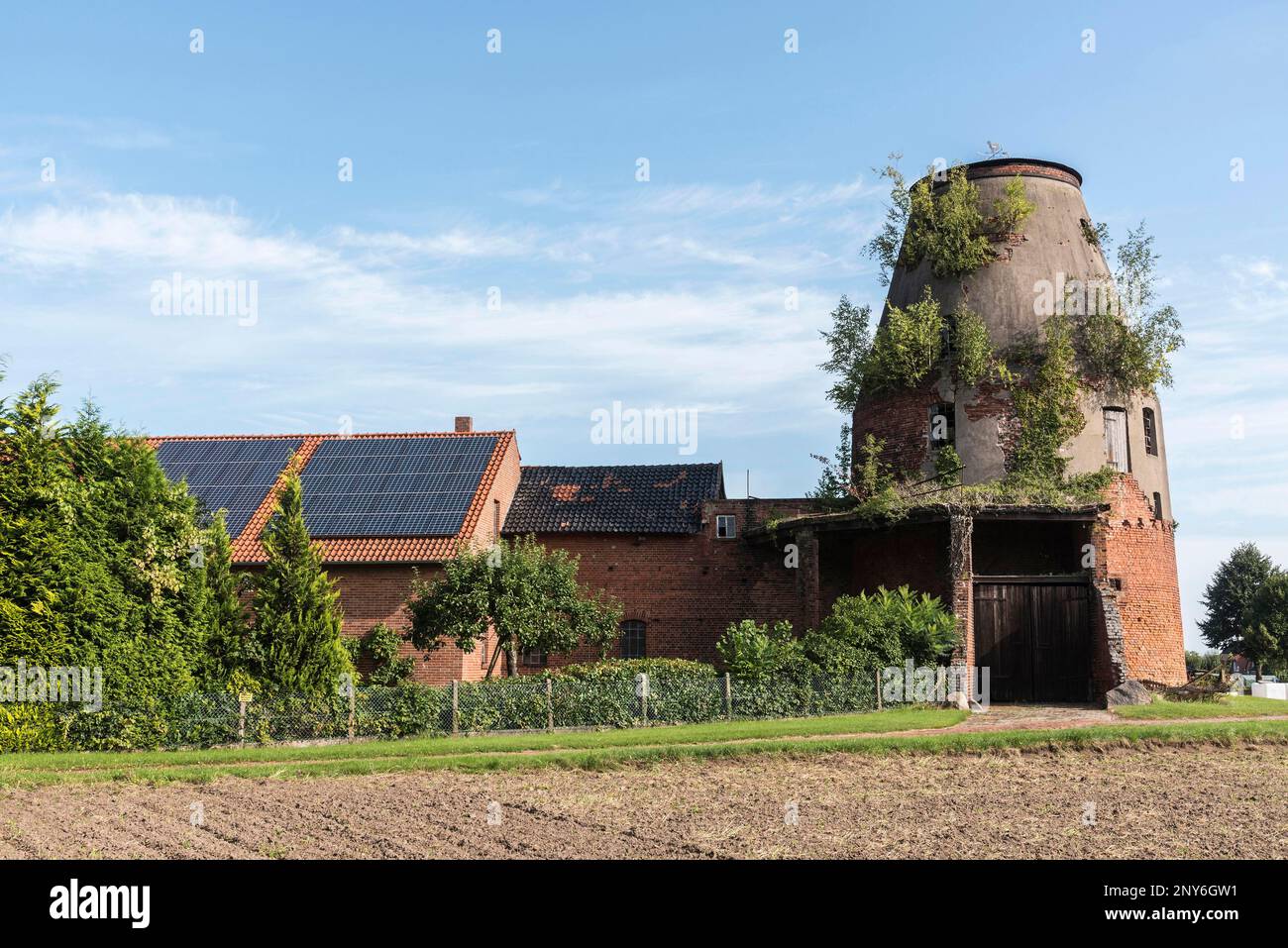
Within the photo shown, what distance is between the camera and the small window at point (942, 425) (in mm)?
30172

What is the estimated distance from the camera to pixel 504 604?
25812 mm

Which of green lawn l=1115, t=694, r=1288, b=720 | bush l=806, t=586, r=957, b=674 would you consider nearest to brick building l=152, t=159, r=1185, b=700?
bush l=806, t=586, r=957, b=674

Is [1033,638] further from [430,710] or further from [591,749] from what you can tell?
[430,710]

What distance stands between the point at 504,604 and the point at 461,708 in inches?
177

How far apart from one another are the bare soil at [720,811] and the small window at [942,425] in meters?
12.9

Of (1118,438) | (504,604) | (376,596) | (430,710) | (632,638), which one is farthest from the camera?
(632,638)

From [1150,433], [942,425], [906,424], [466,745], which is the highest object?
[906,424]

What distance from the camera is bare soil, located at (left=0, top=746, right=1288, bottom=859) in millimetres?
11414

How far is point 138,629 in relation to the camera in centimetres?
2141

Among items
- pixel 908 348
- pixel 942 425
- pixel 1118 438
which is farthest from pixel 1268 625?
pixel 908 348

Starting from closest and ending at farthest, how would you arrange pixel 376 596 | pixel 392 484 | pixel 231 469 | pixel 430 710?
pixel 430 710 → pixel 376 596 → pixel 392 484 → pixel 231 469

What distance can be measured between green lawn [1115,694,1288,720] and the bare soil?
472cm

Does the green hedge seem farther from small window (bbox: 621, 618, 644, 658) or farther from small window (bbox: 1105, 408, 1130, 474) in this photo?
small window (bbox: 1105, 408, 1130, 474)
